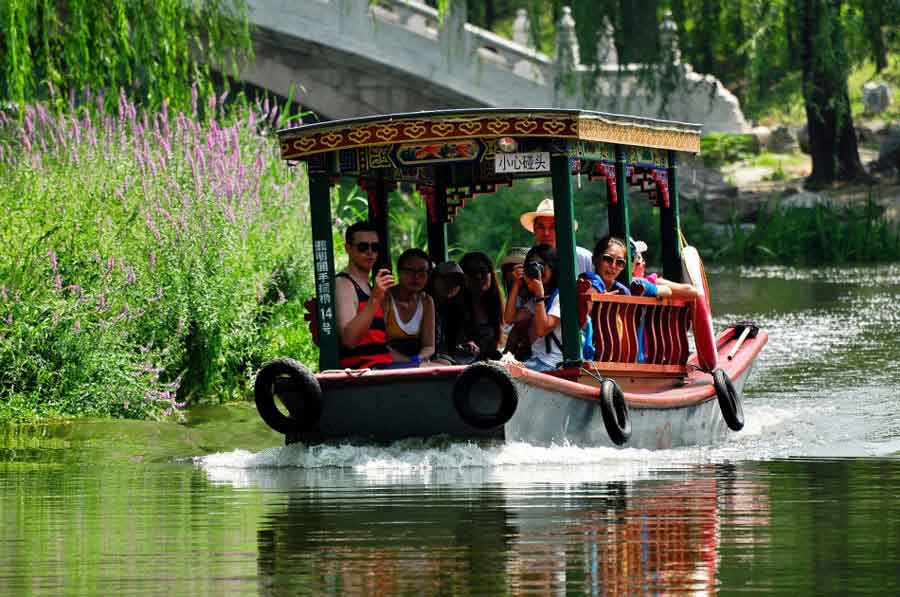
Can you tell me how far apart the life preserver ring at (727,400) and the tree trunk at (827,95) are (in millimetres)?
16832

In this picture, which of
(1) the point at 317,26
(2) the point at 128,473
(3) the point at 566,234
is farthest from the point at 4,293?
(1) the point at 317,26

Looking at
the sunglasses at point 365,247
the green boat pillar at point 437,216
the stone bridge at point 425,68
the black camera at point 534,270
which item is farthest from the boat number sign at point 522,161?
the stone bridge at point 425,68

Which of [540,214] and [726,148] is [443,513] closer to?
[540,214]

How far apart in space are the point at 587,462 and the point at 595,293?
1.06 meters

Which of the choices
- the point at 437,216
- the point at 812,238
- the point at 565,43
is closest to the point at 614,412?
the point at 437,216

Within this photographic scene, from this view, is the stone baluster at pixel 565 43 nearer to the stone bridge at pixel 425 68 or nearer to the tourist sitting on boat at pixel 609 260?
the stone bridge at pixel 425 68

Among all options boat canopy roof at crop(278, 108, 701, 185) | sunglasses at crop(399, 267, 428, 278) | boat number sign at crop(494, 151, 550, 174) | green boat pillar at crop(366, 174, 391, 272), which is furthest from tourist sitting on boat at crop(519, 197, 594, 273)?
boat number sign at crop(494, 151, 550, 174)

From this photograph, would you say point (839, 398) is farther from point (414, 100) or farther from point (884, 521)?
point (414, 100)

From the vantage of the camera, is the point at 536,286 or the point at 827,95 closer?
the point at 536,286

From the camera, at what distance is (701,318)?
1339cm

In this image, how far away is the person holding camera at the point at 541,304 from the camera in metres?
12.1

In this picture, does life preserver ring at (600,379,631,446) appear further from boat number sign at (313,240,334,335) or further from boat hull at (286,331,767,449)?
boat number sign at (313,240,334,335)

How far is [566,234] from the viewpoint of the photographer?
1188 cm

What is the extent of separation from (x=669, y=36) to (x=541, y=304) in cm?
2015
